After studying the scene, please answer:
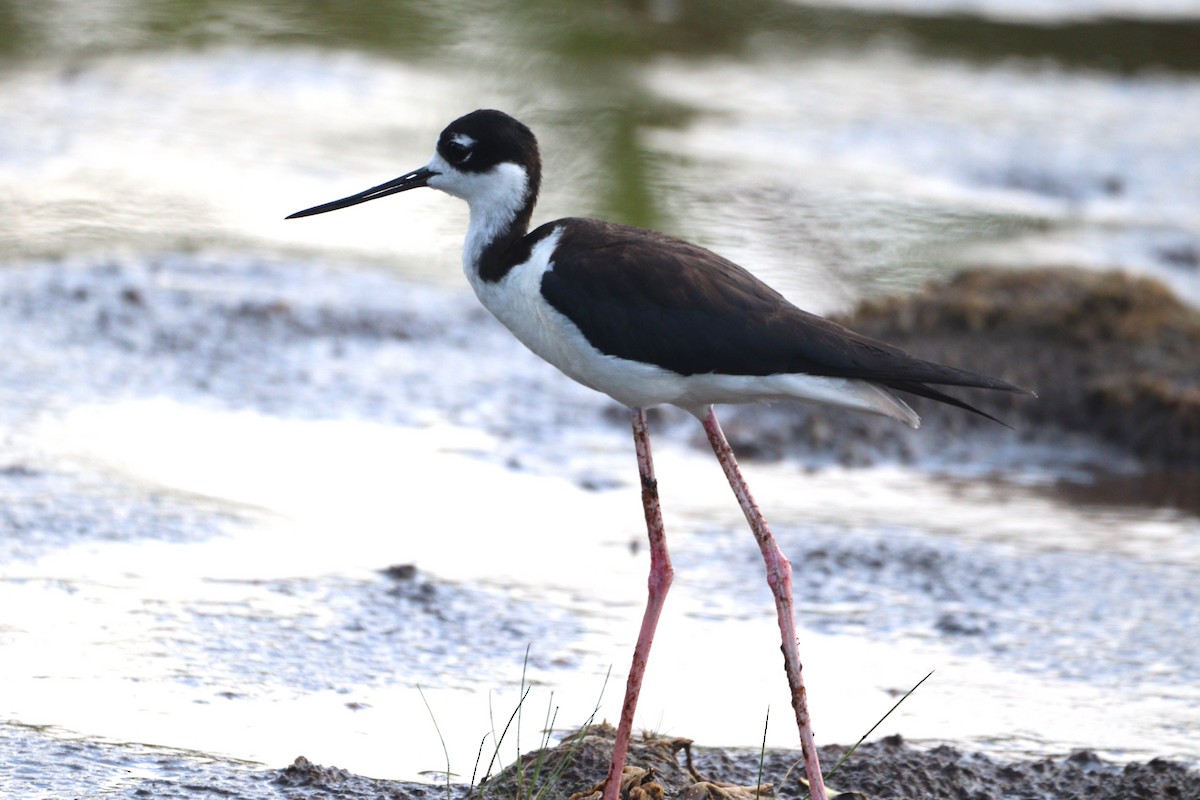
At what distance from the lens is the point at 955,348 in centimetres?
758

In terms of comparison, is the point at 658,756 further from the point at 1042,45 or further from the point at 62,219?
the point at 1042,45

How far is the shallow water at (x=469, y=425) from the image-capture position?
4.61 meters

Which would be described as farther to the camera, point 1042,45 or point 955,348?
point 1042,45

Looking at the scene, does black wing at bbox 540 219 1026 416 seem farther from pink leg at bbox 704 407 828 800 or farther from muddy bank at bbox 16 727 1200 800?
muddy bank at bbox 16 727 1200 800

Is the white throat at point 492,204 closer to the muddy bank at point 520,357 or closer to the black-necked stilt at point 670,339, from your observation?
the black-necked stilt at point 670,339

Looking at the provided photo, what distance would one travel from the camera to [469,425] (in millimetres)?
6852

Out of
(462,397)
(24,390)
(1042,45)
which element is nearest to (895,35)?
(1042,45)

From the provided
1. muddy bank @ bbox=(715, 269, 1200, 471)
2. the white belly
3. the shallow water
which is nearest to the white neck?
the white belly

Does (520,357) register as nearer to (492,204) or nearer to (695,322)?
(492,204)

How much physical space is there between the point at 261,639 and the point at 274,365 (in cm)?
262

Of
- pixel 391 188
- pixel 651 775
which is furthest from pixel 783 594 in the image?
pixel 391 188

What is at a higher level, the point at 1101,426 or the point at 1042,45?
the point at 1042,45

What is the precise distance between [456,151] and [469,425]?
2.65 meters

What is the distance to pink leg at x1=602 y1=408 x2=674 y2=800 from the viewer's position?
386cm
